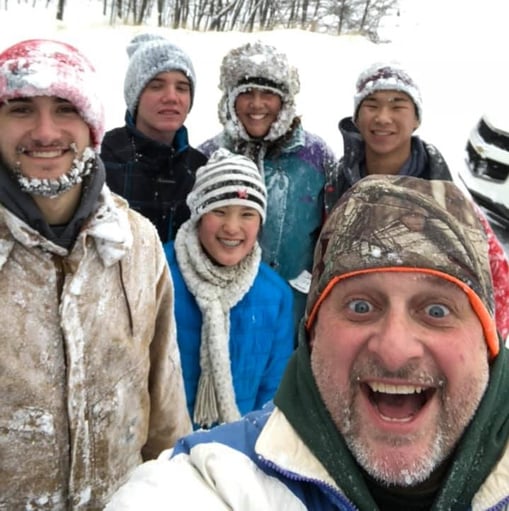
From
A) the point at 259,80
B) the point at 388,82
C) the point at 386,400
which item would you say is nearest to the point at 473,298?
the point at 386,400

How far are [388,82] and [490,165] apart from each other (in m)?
3.48

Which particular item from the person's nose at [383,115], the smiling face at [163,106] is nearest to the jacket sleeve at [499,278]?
the person's nose at [383,115]

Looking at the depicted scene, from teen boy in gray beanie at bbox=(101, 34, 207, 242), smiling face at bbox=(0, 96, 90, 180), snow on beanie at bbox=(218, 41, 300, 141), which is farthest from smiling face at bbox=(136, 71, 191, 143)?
smiling face at bbox=(0, 96, 90, 180)

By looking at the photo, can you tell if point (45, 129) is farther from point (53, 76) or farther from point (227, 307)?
point (227, 307)

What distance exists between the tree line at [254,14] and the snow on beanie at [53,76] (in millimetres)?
14139

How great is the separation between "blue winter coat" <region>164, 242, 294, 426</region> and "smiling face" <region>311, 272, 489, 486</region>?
1.55 metres

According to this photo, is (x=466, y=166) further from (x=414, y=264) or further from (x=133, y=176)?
(x=414, y=264)

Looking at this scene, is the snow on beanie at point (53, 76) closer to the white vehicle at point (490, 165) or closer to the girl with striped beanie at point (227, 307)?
the girl with striped beanie at point (227, 307)

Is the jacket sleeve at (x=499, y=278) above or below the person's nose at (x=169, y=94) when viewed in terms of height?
below

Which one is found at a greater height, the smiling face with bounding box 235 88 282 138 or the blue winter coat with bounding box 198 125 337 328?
the smiling face with bounding box 235 88 282 138

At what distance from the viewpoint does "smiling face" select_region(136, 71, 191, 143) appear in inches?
145

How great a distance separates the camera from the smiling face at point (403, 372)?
4.65 ft

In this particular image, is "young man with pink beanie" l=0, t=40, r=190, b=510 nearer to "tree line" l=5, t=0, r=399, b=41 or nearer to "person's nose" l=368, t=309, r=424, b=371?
"person's nose" l=368, t=309, r=424, b=371

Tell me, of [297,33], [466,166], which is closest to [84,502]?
[466,166]
